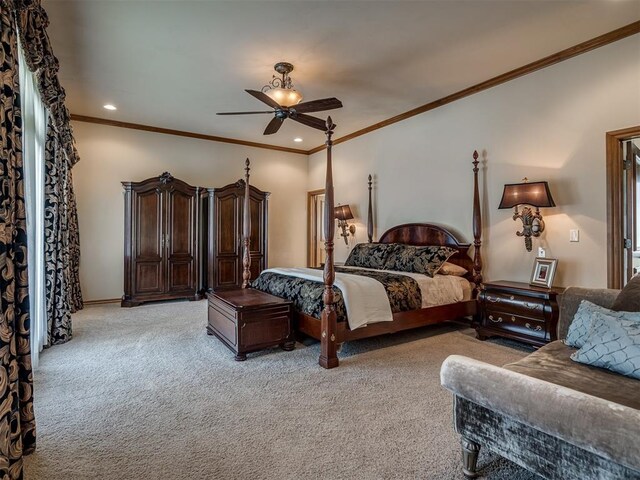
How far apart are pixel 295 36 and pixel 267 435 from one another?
325 centimetres

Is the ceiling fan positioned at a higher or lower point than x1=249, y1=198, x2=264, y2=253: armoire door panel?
higher

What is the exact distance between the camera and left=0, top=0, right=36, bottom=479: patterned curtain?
1.46 meters

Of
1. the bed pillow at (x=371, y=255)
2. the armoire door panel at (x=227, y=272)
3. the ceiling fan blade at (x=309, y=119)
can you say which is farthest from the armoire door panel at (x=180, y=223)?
the ceiling fan blade at (x=309, y=119)

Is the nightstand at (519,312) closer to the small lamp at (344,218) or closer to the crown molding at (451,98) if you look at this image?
the crown molding at (451,98)

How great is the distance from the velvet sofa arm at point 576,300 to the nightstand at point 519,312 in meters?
1.03

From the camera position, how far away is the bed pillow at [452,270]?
4281 mm

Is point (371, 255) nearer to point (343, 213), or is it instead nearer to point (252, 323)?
point (343, 213)

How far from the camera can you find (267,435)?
2033 millimetres

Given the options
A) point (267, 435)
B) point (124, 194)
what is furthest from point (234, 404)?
point (124, 194)

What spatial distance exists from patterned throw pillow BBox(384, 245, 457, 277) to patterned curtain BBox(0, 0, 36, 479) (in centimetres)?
366

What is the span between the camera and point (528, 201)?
363 cm

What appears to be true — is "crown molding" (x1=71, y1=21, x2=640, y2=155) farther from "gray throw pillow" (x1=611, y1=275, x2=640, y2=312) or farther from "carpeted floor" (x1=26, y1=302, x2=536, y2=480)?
"carpeted floor" (x1=26, y1=302, x2=536, y2=480)

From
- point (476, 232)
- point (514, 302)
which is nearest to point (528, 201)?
point (476, 232)

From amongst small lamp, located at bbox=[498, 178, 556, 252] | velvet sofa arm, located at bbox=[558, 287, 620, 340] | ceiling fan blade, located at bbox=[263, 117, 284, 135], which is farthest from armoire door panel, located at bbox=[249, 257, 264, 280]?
velvet sofa arm, located at bbox=[558, 287, 620, 340]
